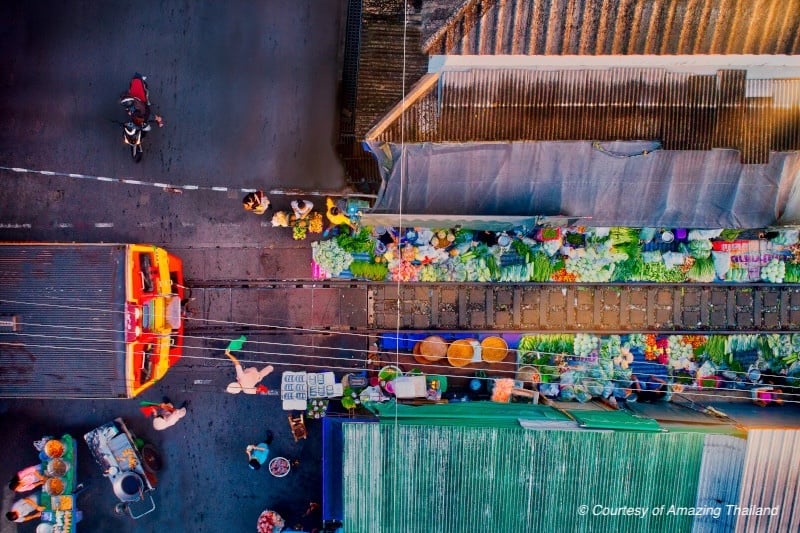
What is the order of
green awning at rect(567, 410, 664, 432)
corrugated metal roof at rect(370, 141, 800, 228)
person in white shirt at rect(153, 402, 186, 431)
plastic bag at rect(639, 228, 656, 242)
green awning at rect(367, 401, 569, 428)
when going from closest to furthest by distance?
corrugated metal roof at rect(370, 141, 800, 228) < green awning at rect(567, 410, 664, 432) < green awning at rect(367, 401, 569, 428) < plastic bag at rect(639, 228, 656, 242) < person in white shirt at rect(153, 402, 186, 431)

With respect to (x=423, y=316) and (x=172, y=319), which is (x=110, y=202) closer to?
(x=172, y=319)

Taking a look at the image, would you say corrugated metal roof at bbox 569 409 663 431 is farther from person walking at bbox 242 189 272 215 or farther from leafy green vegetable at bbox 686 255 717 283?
person walking at bbox 242 189 272 215

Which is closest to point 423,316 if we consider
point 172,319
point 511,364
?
point 511,364

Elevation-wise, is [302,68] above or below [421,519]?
above

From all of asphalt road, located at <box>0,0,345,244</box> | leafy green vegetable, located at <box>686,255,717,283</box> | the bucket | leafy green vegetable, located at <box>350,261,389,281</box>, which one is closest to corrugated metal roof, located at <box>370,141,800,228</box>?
leafy green vegetable, located at <box>686,255,717,283</box>

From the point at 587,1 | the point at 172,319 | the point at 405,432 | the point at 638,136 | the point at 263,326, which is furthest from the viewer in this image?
the point at 263,326

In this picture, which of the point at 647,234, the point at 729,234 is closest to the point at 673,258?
the point at 647,234

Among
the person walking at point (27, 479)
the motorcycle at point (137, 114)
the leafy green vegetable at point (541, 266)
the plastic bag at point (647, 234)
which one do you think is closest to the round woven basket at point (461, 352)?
the leafy green vegetable at point (541, 266)

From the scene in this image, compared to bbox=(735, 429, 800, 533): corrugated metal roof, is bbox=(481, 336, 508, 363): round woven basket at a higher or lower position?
higher
